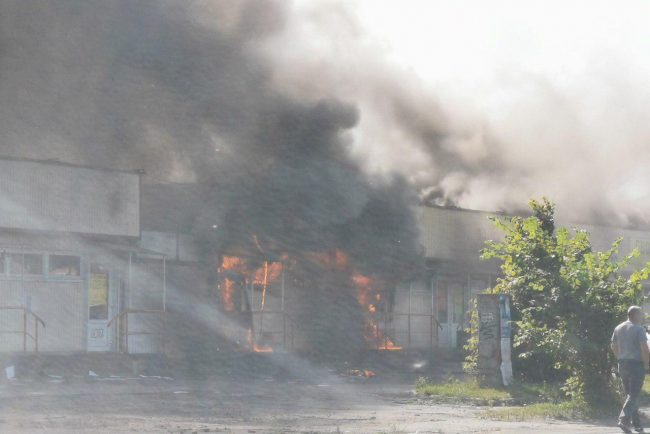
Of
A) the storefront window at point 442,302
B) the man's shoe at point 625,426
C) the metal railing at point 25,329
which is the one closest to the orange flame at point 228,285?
the metal railing at point 25,329

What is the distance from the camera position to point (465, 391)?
711 inches

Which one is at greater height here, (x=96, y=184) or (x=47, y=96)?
(x=47, y=96)

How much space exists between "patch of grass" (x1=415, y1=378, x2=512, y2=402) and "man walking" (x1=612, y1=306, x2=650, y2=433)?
4.43 m

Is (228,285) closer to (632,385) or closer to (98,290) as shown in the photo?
(98,290)

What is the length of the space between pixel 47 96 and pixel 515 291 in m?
15.5

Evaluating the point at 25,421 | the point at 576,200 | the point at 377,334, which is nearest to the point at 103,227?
the point at 377,334

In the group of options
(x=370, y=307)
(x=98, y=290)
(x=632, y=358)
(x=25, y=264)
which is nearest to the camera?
(x=632, y=358)

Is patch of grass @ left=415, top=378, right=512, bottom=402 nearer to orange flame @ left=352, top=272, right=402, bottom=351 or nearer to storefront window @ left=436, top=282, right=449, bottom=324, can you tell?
orange flame @ left=352, top=272, right=402, bottom=351

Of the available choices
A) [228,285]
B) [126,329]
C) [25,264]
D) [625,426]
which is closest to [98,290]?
[126,329]

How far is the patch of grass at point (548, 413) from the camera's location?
14.7m

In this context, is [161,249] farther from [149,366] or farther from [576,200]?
[576,200]

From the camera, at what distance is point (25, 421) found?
480 inches

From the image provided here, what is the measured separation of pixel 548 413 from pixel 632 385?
97.7 inches

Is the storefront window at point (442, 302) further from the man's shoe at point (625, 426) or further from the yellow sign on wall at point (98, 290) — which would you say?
the man's shoe at point (625, 426)
